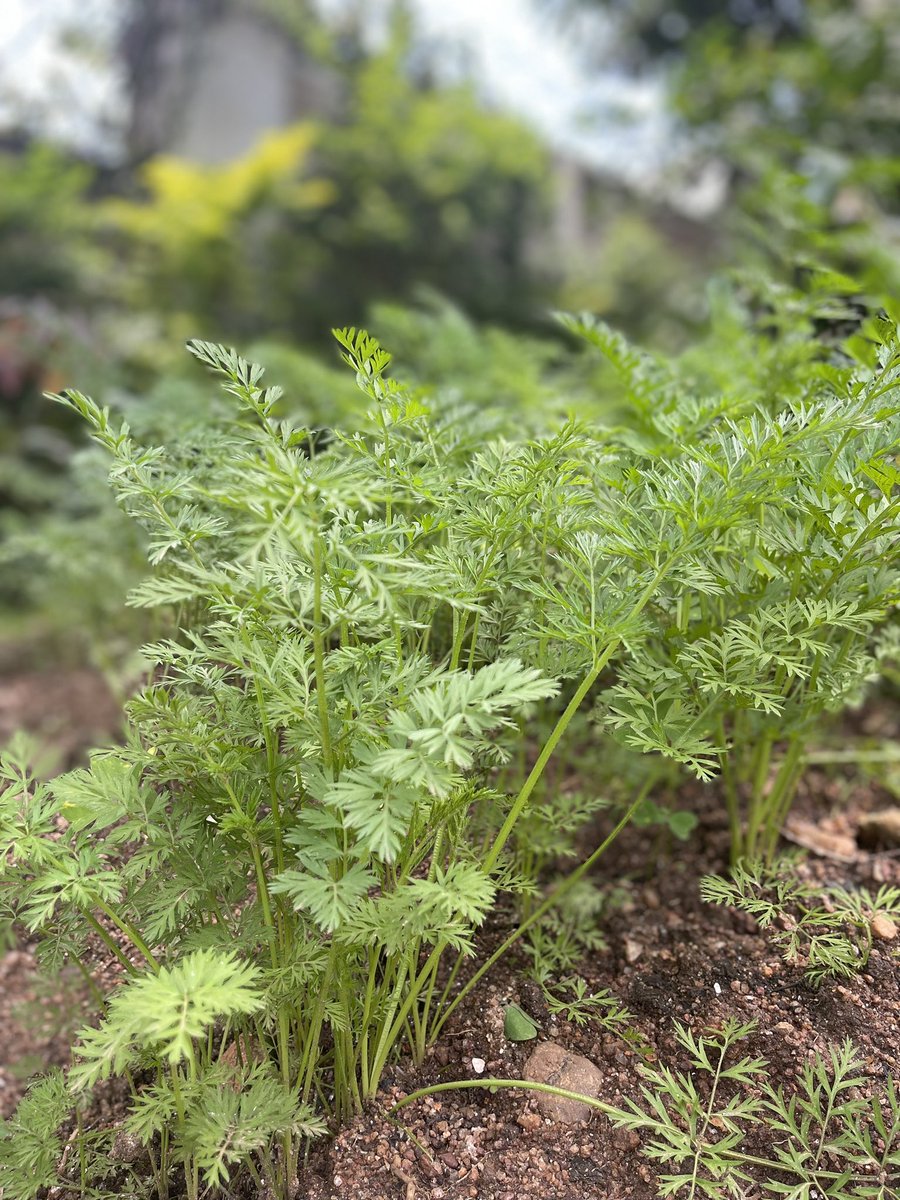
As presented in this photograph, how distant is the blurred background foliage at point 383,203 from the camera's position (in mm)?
3650

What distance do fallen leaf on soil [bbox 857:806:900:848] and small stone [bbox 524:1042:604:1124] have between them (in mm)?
689

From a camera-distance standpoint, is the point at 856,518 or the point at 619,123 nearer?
→ the point at 856,518

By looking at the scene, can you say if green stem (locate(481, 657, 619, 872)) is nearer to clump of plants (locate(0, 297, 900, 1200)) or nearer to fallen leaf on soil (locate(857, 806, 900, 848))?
clump of plants (locate(0, 297, 900, 1200))

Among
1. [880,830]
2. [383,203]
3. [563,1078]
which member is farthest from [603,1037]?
[383,203]

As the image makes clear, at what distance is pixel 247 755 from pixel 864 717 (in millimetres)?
1705

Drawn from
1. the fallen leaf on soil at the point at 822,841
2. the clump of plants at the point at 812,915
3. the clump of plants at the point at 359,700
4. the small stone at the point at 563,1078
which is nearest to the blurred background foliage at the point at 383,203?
the fallen leaf on soil at the point at 822,841

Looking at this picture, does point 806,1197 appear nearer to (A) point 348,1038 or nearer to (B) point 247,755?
(A) point 348,1038

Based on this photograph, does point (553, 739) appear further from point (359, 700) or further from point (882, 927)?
point (882, 927)

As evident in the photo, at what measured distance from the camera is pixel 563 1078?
3.51 feet

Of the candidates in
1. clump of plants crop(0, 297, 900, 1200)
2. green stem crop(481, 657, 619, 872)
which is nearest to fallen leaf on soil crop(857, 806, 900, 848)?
clump of plants crop(0, 297, 900, 1200)

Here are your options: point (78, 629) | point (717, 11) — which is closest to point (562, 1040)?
point (78, 629)

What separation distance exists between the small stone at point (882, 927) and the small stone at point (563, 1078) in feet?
1.42

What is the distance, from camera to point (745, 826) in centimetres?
147

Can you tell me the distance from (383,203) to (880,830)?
5186 mm
